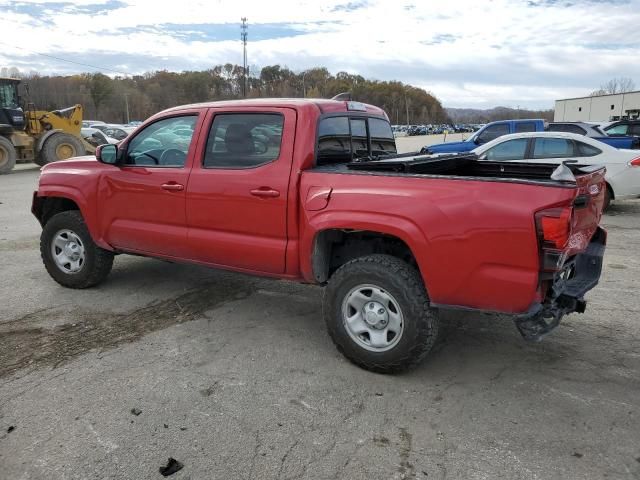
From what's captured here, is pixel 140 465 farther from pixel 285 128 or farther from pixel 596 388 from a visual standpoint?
pixel 596 388

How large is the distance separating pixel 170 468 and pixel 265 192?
81.2 inches

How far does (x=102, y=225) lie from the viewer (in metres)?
5.21

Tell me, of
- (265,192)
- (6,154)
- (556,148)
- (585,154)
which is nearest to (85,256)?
(265,192)

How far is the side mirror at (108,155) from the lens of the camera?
4.99 m

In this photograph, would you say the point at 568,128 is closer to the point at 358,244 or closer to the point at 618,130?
the point at 618,130

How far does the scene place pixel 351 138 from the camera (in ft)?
15.4

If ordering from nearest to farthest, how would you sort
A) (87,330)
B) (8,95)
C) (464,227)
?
(464,227) → (87,330) → (8,95)

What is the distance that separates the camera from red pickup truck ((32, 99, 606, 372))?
3.21 m

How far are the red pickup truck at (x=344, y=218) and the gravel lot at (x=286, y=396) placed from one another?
1.51 feet

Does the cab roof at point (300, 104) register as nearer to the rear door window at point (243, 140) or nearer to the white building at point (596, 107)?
the rear door window at point (243, 140)

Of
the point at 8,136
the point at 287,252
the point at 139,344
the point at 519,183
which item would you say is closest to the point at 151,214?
the point at 139,344

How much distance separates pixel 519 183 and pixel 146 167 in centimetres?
328

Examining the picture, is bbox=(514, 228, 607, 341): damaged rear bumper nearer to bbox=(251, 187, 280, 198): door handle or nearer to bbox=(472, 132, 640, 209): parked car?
bbox=(251, 187, 280, 198): door handle

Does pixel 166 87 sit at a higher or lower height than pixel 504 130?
higher
